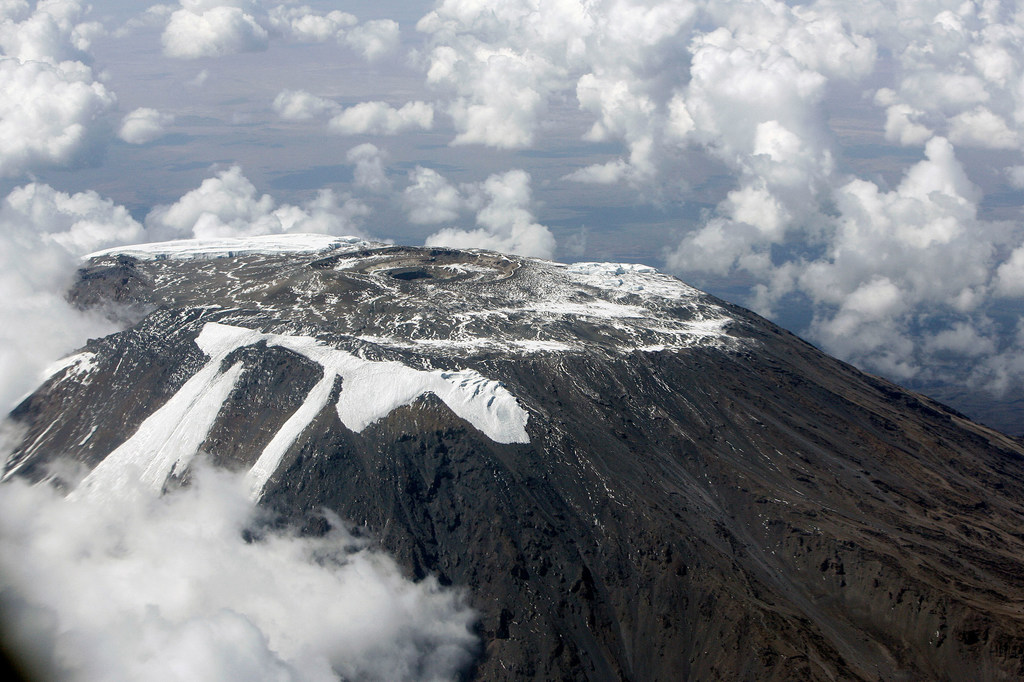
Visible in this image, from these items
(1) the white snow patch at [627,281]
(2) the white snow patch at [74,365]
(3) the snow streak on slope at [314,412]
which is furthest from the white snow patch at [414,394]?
(1) the white snow patch at [627,281]

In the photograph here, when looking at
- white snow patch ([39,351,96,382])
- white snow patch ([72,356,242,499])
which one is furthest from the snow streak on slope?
white snow patch ([39,351,96,382])

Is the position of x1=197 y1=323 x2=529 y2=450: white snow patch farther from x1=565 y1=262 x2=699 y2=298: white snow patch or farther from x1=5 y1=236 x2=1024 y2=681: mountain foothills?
x1=565 y1=262 x2=699 y2=298: white snow patch

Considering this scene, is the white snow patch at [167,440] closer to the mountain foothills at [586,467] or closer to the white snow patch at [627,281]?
the mountain foothills at [586,467]

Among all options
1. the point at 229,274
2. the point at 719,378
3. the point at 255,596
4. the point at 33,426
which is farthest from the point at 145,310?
the point at 719,378

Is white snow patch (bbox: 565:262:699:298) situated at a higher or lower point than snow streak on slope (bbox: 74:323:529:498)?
higher

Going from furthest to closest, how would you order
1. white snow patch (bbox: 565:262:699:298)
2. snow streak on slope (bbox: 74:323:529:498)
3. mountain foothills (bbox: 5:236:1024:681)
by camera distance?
white snow patch (bbox: 565:262:699:298), snow streak on slope (bbox: 74:323:529:498), mountain foothills (bbox: 5:236:1024:681)

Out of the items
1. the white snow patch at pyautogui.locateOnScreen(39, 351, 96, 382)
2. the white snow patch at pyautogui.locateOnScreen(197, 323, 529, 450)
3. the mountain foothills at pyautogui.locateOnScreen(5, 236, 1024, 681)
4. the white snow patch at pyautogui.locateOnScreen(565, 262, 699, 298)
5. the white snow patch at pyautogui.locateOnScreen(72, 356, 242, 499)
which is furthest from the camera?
the white snow patch at pyautogui.locateOnScreen(565, 262, 699, 298)
